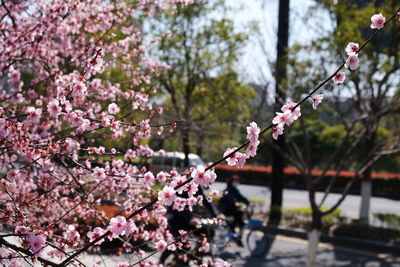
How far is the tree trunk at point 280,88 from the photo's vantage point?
37.7ft

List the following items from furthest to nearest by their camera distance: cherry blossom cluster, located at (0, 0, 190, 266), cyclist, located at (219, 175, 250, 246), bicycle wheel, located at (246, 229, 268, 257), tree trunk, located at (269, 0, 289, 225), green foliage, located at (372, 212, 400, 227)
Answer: green foliage, located at (372, 212, 400, 227) → tree trunk, located at (269, 0, 289, 225) → bicycle wheel, located at (246, 229, 268, 257) → cyclist, located at (219, 175, 250, 246) → cherry blossom cluster, located at (0, 0, 190, 266)

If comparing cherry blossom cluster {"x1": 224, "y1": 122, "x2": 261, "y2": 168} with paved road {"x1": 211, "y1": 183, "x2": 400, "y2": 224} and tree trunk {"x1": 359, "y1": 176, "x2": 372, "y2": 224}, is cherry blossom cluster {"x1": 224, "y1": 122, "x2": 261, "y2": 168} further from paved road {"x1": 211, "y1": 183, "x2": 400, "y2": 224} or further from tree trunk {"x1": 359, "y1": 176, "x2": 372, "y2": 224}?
paved road {"x1": 211, "y1": 183, "x2": 400, "y2": 224}

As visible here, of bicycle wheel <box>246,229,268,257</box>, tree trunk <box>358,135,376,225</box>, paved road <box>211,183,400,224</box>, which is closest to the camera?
bicycle wheel <box>246,229,268,257</box>

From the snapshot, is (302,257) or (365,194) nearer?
(302,257)

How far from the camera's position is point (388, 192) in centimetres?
2459

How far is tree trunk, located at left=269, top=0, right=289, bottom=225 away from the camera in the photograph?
1149 centimetres

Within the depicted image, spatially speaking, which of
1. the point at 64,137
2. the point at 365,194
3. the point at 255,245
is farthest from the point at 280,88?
the point at 64,137

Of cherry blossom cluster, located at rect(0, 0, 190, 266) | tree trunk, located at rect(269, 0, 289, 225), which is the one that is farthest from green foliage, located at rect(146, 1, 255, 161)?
cherry blossom cluster, located at rect(0, 0, 190, 266)

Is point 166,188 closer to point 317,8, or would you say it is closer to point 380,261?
point 380,261

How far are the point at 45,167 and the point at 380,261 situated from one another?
28.5 feet

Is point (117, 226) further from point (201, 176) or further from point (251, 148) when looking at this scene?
point (251, 148)

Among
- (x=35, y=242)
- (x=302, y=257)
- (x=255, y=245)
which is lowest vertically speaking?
(x=302, y=257)

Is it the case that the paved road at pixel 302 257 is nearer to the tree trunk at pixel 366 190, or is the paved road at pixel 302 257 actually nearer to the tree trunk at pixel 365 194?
the tree trunk at pixel 366 190

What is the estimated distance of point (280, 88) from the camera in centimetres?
1114
